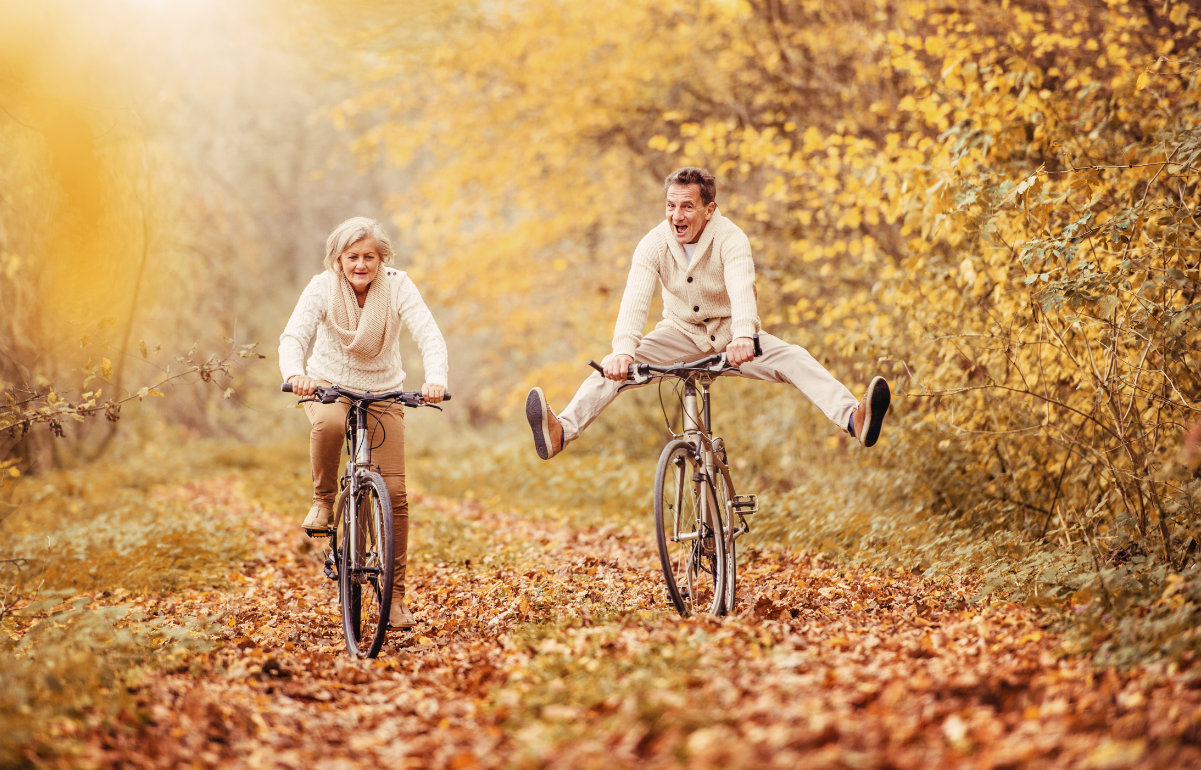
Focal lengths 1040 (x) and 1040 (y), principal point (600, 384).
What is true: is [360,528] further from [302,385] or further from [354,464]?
[302,385]

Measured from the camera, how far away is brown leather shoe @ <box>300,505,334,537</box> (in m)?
5.28

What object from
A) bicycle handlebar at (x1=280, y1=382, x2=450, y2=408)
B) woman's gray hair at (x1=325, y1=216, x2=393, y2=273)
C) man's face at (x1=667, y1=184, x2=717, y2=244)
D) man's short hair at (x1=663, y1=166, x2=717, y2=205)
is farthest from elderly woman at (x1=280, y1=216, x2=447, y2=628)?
man's short hair at (x1=663, y1=166, x2=717, y2=205)

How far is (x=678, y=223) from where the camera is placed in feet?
16.8

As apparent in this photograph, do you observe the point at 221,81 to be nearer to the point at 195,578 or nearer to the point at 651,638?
the point at 195,578

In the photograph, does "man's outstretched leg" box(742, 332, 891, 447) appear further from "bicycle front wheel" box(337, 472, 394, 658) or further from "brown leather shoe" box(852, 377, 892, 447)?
"bicycle front wheel" box(337, 472, 394, 658)

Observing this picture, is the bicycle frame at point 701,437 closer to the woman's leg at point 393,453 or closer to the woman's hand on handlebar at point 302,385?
the woman's leg at point 393,453

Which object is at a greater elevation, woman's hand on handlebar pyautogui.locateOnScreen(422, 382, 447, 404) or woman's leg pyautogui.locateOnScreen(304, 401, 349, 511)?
woman's hand on handlebar pyautogui.locateOnScreen(422, 382, 447, 404)

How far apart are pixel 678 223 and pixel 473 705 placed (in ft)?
8.26

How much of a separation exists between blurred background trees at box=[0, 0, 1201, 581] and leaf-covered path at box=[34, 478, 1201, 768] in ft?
4.43

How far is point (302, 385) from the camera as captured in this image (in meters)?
4.89

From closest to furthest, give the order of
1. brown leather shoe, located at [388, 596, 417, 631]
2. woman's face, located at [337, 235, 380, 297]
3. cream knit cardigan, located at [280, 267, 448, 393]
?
cream knit cardigan, located at [280, 267, 448, 393] < woman's face, located at [337, 235, 380, 297] < brown leather shoe, located at [388, 596, 417, 631]

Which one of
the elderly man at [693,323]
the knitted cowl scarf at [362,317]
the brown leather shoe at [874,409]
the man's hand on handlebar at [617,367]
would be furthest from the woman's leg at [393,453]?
the brown leather shoe at [874,409]

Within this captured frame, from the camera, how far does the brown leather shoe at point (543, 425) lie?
15.7 ft

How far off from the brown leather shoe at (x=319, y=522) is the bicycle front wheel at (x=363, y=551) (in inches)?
5.3
